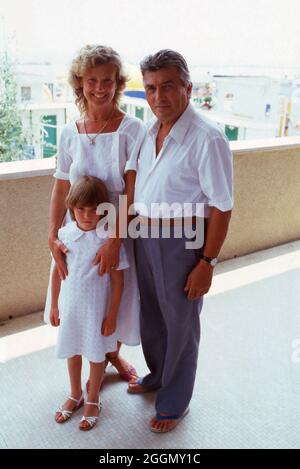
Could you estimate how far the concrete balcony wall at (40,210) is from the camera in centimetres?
252

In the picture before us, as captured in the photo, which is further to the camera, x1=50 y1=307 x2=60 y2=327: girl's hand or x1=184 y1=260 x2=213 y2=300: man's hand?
x1=50 y1=307 x2=60 y2=327: girl's hand

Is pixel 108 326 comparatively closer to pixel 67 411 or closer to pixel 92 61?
pixel 67 411

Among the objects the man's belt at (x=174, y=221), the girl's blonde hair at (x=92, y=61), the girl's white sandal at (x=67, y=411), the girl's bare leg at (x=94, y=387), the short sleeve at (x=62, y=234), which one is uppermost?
the girl's blonde hair at (x=92, y=61)

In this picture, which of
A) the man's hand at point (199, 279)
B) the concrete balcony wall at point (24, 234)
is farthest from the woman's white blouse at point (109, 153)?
the concrete balcony wall at point (24, 234)

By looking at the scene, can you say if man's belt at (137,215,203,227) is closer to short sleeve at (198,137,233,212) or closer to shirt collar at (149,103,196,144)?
short sleeve at (198,137,233,212)

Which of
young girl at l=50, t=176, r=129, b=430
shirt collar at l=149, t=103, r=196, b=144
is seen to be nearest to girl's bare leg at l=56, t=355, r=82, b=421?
young girl at l=50, t=176, r=129, b=430

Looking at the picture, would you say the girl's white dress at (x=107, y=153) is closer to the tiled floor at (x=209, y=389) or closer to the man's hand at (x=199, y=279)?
A: the man's hand at (x=199, y=279)

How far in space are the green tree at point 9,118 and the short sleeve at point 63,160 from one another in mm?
1267

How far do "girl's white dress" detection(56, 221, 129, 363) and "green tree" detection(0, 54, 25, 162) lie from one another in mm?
1368

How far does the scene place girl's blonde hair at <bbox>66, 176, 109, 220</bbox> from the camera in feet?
5.39

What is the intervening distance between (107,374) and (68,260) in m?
0.73

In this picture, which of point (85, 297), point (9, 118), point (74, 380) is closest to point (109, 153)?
point (85, 297)
